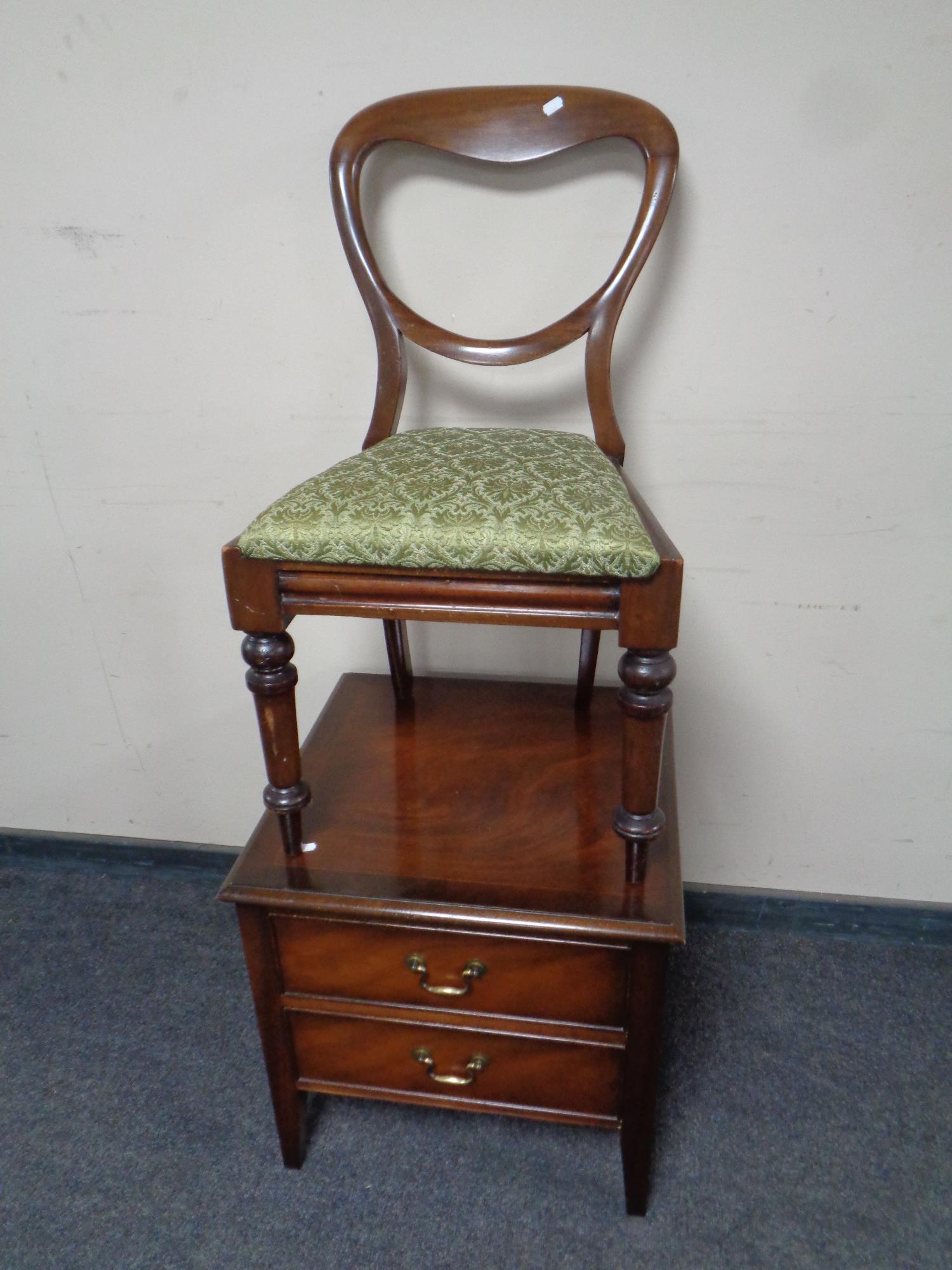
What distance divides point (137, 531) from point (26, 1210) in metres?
0.98

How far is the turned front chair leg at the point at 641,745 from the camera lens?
31.8 inches

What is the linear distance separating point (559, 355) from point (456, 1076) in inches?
38.5

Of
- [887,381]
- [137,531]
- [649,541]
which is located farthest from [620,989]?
[137,531]

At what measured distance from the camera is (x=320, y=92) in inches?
43.0

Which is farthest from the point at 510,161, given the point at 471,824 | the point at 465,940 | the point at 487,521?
the point at 465,940

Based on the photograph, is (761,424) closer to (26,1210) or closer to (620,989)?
(620,989)

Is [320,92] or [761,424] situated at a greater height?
[320,92]

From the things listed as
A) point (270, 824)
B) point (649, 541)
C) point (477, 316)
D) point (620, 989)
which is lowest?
point (620, 989)

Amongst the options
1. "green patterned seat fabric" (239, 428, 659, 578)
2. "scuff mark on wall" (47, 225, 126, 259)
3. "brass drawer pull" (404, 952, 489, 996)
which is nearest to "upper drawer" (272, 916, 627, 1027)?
"brass drawer pull" (404, 952, 489, 996)

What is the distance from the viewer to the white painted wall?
3.43ft

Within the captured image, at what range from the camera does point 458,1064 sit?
3.34 feet

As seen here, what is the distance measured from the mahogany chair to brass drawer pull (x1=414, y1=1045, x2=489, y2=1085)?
31cm

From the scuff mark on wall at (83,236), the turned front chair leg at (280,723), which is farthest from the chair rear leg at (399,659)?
the scuff mark on wall at (83,236)

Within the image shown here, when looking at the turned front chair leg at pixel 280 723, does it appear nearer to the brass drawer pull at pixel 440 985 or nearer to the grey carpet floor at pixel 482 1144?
the brass drawer pull at pixel 440 985
